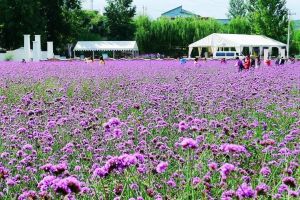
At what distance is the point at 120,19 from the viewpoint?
2434 inches

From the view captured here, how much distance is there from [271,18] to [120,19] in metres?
16.4

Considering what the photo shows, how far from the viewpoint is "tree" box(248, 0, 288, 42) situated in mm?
53188

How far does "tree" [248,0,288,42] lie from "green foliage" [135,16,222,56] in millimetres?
8133

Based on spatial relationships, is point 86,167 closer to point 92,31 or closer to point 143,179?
point 143,179

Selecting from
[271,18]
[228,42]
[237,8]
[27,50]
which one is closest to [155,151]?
[27,50]

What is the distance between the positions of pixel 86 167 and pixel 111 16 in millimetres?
58463

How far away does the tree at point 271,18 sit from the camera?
53188mm

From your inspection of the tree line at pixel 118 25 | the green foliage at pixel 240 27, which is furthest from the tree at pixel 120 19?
the green foliage at pixel 240 27

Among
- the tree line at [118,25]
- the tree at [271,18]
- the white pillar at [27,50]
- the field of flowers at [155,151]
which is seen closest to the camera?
the field of flowers at [155,151]

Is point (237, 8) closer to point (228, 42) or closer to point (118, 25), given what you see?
point (118, 25)

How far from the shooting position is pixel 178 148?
189 inches

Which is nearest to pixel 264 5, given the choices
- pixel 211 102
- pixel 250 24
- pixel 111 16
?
pixel 250 24

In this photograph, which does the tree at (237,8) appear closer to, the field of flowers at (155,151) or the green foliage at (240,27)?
the green foliage at (240,27)

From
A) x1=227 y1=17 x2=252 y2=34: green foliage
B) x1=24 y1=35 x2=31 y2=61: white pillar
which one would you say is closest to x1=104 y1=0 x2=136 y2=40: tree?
x1=227 y1=17 x2=252 y2=34: green foliage
